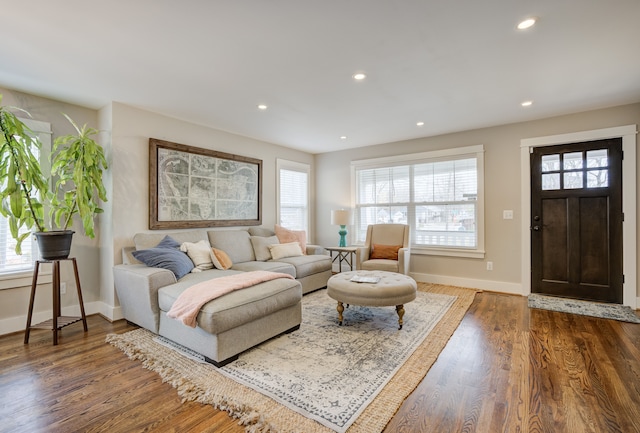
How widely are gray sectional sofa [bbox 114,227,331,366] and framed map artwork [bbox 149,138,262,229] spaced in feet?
1.04

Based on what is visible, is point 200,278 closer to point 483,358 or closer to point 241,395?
point 241,395

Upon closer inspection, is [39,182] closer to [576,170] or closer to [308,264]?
[308,264]

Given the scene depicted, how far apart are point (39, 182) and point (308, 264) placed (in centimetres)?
300

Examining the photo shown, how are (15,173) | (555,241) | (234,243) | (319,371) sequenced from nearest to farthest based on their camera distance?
(319,371) → (15,173) → (555,241) → (234,243)

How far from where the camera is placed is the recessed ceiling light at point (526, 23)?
1.99m

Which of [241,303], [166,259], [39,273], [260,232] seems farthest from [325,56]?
[39,273]

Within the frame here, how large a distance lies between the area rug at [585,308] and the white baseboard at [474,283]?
0.95 ft

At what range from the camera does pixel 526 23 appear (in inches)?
79.7

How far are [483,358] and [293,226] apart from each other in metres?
3.96

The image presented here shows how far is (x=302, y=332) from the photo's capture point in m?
2.91

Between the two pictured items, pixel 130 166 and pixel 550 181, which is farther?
pixel 550 181

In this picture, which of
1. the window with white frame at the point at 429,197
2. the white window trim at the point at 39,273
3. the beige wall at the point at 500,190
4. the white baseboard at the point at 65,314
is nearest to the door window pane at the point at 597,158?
the beige wall at the point at 500,190

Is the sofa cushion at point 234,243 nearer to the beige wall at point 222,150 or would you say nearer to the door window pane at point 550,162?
the beige wall at point 222,150

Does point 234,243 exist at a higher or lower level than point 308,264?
higher
